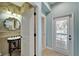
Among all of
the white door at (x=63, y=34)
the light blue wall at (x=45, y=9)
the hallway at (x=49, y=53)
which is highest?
the light blue wall at (x=45, y=9)

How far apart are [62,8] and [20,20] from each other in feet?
2.41

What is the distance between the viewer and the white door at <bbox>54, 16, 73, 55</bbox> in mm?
1731

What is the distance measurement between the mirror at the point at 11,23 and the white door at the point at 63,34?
643 millimetres

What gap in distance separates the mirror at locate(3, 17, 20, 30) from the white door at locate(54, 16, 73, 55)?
0.64 metres

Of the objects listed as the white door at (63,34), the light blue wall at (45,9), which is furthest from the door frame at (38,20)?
the white door at (63,34)

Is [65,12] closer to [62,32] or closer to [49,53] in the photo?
[62,32]

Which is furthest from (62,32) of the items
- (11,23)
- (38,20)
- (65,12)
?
(11,23)

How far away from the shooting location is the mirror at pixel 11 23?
→ 69.9 inches

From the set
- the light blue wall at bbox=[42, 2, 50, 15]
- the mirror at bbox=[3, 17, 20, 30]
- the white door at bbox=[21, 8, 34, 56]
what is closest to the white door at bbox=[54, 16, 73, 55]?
the light blue wall at bbox=[42, 2, 50, 15]

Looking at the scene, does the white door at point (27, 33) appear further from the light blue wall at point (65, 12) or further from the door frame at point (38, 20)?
the light blue wall at point (65, 12)

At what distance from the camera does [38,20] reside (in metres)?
1.93

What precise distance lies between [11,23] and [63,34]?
0.90 meters

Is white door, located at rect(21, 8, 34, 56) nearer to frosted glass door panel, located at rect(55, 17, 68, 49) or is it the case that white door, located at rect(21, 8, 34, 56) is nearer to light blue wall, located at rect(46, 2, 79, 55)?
light blue wall, located at rect(46, 2, 79, 55)

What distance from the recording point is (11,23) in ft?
→ 6.03
